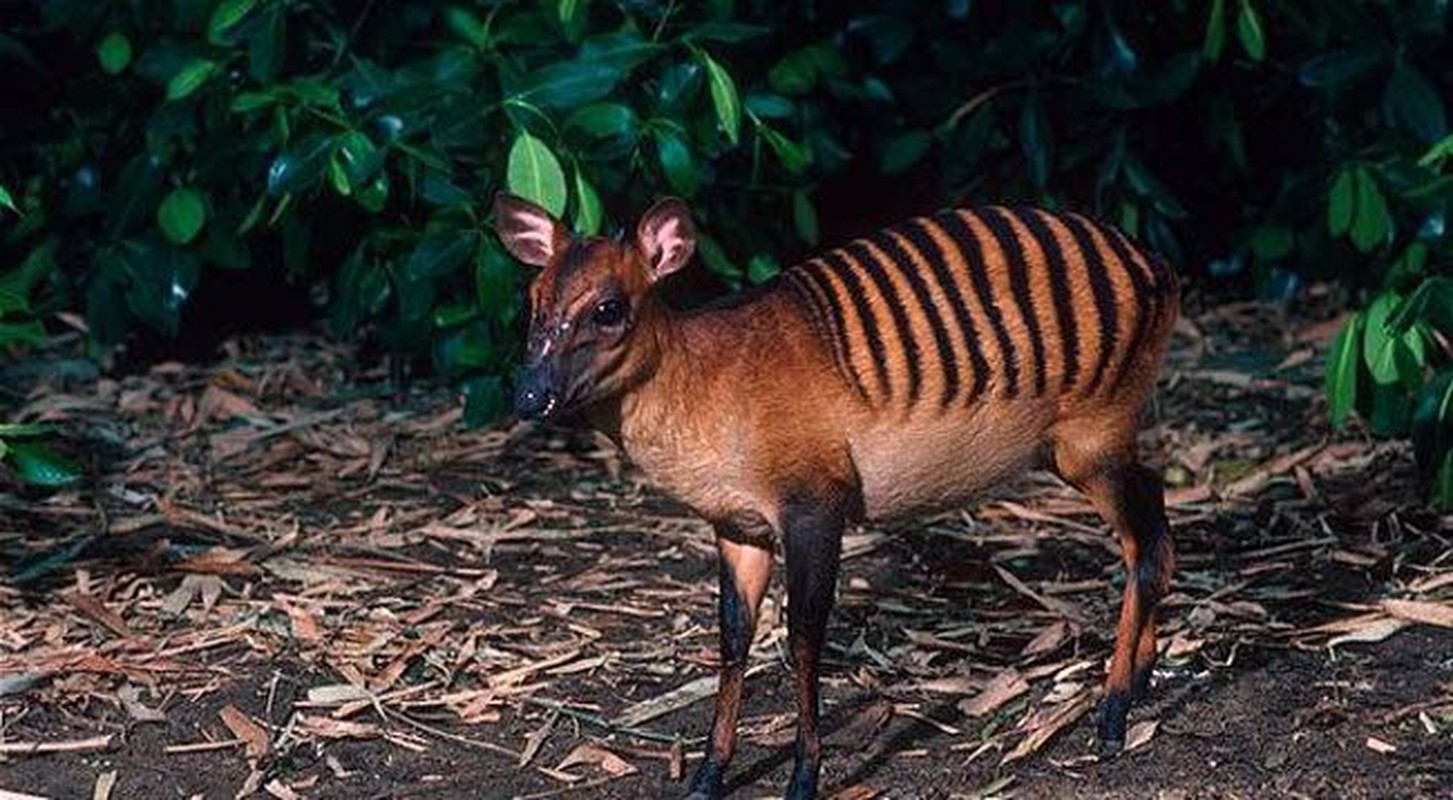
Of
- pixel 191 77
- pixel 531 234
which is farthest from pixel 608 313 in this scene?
pixel 191 77

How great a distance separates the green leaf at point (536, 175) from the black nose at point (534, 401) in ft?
4.42

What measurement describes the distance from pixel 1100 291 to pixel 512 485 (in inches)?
94.1

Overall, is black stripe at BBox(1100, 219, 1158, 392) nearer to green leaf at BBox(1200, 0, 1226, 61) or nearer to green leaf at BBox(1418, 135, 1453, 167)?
green leaf at BBox(1418, 135, 1453, 167)

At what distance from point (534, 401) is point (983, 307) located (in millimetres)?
1089

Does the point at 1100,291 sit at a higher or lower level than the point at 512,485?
higher

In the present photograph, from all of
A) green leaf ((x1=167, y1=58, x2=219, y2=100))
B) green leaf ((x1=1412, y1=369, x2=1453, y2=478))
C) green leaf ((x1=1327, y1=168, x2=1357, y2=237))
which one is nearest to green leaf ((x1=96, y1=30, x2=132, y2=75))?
green leaf ((x1=167, y1=58, x2=219, y2=100))

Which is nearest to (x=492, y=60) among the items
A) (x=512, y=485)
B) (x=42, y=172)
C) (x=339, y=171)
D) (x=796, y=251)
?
(x=339, y=171)

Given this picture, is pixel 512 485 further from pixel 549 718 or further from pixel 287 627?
pixel 549 718

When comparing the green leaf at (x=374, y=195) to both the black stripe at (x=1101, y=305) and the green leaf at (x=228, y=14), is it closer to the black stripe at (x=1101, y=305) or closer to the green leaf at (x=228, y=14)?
the green leaf at (x=228, y=14)

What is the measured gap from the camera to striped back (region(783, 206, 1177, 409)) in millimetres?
5270

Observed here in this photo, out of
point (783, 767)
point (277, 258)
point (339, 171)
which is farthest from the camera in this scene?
point (277, 258)

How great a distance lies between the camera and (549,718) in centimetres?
567

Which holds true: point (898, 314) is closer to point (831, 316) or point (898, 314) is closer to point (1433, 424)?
point (831, 316)

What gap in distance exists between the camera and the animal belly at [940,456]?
5242 millimetres
